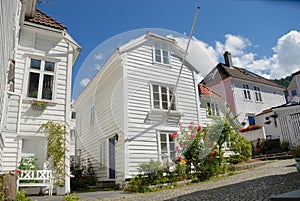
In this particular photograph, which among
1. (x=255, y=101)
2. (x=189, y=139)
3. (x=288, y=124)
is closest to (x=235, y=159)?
(x=288, y=124)

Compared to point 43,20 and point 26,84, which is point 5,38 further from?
point 43,20

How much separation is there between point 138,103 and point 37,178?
4179 mm

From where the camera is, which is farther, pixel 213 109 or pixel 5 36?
pixel 5 36

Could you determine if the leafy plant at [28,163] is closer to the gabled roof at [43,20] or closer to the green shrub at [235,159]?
the gabled roof at [43,20]

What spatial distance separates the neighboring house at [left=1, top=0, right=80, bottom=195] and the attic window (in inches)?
166

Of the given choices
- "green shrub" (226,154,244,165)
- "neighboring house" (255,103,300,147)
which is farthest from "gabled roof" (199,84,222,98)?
"neighboring house" (255,103,300,147)

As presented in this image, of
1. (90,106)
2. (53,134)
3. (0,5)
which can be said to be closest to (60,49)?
(53,134)

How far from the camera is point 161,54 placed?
2.49 meters

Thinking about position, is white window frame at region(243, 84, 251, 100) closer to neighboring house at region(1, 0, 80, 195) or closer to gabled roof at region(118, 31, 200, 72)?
neighboring house at region(1, 0, 80, 195)

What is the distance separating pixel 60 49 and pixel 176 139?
18.3ft

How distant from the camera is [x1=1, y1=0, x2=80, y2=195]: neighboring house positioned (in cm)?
547

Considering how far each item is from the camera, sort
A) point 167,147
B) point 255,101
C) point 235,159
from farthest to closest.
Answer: point 255,101 → point 235,159 → point 167,147

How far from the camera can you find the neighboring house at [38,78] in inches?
215

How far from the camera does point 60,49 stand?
21.5 ft
